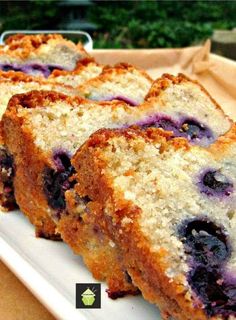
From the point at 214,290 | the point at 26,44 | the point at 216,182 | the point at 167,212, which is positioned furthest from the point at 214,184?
the point at 26,44

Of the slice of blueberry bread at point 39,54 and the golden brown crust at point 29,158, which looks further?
the slice of blueberry bread at point 39,54

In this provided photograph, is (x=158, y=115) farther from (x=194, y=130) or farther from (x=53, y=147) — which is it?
(x=53, y=147)

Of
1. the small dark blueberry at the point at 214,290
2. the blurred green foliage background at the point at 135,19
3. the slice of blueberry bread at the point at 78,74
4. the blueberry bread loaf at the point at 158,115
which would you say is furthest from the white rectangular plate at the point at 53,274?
the blurred green foliage background at the point at 135,19

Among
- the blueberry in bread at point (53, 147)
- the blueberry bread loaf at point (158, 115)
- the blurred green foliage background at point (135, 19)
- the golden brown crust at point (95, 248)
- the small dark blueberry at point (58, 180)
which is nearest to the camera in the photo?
the golden brown crust at point (95, 248)

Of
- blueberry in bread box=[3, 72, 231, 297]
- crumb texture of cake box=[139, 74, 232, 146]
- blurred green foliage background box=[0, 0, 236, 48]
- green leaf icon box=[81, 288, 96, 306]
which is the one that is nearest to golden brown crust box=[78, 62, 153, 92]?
crumb texture of cake box=[139, 74, 232, 146]

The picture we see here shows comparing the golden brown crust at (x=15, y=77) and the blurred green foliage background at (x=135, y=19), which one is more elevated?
the golden brown crust at (x=15, y=77)

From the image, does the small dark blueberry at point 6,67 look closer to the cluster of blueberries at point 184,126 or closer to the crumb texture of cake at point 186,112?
the crumb texture of cake at point 186,112

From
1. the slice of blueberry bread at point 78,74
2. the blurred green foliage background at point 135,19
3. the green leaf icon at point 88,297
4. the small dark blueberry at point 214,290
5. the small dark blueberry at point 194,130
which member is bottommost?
the blurred green foliage background at point 135,19
